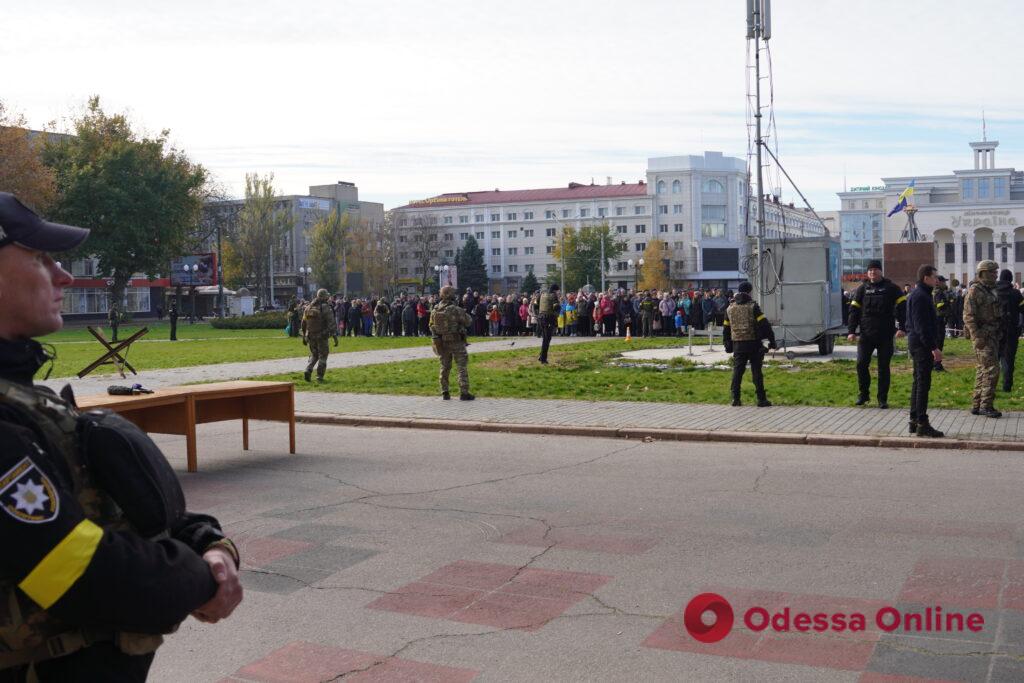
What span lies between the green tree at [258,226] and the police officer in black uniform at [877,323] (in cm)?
8638

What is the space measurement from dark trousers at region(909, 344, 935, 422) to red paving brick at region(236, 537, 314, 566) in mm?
7801

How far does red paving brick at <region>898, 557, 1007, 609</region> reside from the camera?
5.71 m

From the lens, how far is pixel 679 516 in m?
8.13

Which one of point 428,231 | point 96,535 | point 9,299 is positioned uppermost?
point 428,231

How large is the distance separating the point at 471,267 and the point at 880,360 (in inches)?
4797

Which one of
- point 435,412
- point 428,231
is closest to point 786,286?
point 435,412

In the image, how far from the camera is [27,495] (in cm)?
207

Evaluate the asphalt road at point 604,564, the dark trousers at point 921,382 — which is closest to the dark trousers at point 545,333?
the dark trousers at point 921,382

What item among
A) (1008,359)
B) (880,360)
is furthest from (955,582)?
(1008,359)

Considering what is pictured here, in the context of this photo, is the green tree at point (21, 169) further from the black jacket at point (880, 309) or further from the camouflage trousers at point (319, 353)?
the black jacket at point (880, 309)

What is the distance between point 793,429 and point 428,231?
12315 centimetres

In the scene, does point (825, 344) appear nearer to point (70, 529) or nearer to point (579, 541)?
point (579, 541)

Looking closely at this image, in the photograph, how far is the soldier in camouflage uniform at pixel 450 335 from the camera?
1706 cm

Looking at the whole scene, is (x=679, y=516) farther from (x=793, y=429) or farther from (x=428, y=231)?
(x=428, y=231)
